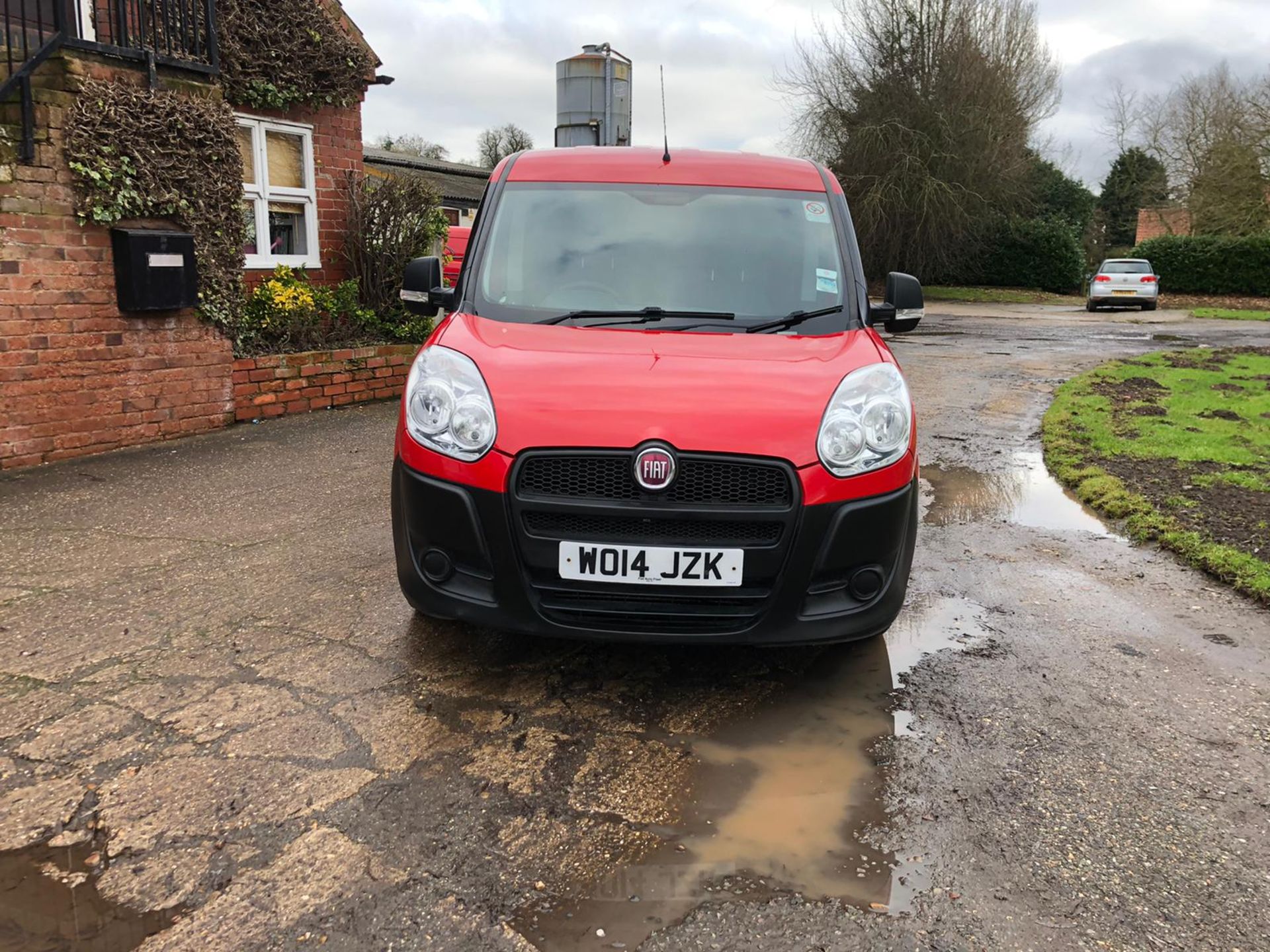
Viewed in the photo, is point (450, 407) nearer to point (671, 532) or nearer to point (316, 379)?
point (671, 532)

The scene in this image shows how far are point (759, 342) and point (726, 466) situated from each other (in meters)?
0.79

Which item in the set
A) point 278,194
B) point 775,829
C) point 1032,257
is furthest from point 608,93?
point 1032,257

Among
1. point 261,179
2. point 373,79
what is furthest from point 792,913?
point 373,79

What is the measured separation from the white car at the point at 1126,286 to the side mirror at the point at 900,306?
86.5ft

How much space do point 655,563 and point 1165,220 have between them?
47.4m

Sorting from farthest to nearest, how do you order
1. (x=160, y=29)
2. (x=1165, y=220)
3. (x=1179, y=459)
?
(x=1165, y=220)
(x=160, y=29)
(x=1179, y=459)

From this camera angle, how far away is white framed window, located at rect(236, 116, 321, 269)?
9875 millimetres

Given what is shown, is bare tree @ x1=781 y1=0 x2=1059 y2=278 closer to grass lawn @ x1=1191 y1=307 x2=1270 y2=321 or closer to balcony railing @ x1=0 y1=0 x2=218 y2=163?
→ grass lawn @ x1=1191 y1=307 x2=1270 y2=321

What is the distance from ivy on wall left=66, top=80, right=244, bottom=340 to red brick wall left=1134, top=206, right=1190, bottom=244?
36734 mm

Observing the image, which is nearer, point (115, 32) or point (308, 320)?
point (115, 32)

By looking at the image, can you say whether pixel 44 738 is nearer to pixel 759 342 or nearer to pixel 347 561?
pixel 347 561

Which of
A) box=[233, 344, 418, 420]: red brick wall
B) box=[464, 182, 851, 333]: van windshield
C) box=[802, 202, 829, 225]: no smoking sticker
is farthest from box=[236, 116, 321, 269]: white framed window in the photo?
box=[802, 202, 829, 225]: no smoking sticker

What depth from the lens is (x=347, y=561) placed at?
4793 millimetres

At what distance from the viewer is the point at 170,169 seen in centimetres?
748
